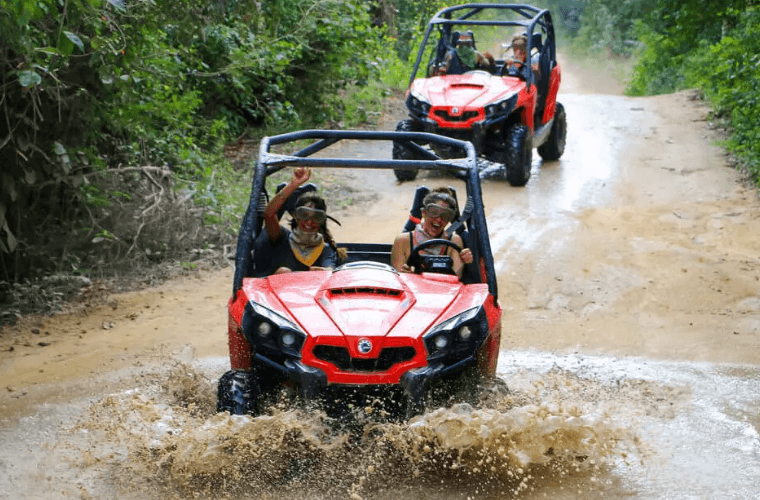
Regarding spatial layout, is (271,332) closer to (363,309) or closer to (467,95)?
(363,309)

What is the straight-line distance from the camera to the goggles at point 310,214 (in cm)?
605

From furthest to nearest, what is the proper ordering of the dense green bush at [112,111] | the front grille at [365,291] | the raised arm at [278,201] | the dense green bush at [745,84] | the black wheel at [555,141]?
1. the black wheel at [555,141]
2. the dense green bush at [745,84]
3. the dense green bush at [112,111]
4. the raised arm at [278,201]
5. the front grille at [365,291]

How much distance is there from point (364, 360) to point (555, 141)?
9962mm

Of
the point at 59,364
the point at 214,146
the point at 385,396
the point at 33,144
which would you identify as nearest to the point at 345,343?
the point at 385,396

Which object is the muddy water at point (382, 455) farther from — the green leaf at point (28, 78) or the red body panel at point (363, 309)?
the green leaf at point (28, 78)

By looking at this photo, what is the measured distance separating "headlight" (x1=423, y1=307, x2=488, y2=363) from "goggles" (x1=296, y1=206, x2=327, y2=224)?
4.63 feet

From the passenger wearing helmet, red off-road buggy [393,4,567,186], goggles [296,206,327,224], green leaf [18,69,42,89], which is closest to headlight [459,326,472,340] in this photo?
goggles [296,206,327,224]

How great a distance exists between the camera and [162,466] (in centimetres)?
513

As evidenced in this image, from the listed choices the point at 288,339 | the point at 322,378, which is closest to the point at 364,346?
the point at 322,378

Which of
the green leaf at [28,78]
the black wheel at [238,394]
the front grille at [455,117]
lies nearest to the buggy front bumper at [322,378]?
the black wheel at [238,394]

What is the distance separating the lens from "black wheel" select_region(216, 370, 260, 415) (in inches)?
194

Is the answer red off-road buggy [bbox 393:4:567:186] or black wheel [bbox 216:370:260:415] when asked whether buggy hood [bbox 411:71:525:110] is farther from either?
black wheel [bbox 216:370:260:415]

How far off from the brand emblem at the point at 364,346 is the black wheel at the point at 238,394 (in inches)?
25.6

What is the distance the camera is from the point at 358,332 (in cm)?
471
